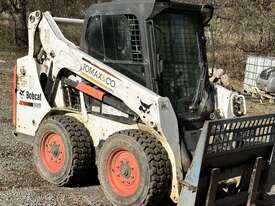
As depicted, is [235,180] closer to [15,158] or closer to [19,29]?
[15,158]

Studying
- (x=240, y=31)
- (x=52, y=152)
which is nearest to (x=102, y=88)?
(x=52, y=152)

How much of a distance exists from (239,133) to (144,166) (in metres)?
0.98

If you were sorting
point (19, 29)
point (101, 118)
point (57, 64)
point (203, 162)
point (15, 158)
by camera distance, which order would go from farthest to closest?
point (19, 29) < point (15, 158) < point (57, 64) < point (101, 118) < point (203, 162)

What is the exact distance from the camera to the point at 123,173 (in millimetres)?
5305

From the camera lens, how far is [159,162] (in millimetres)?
4957

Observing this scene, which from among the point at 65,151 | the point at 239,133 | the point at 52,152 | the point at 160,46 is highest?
the point at 160,46

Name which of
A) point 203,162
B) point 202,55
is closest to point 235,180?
point 203,162

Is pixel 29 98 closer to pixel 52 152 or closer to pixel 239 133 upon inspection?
pixel 52 152

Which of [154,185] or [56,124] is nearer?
[154,185]

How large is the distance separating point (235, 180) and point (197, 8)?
205 centimetres

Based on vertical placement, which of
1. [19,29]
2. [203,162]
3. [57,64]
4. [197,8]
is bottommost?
[19,29]

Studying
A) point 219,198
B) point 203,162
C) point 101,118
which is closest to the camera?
point 203,162

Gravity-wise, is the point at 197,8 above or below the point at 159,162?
above

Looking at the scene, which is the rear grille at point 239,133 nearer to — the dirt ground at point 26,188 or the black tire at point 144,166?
the black tire at point 144,166
